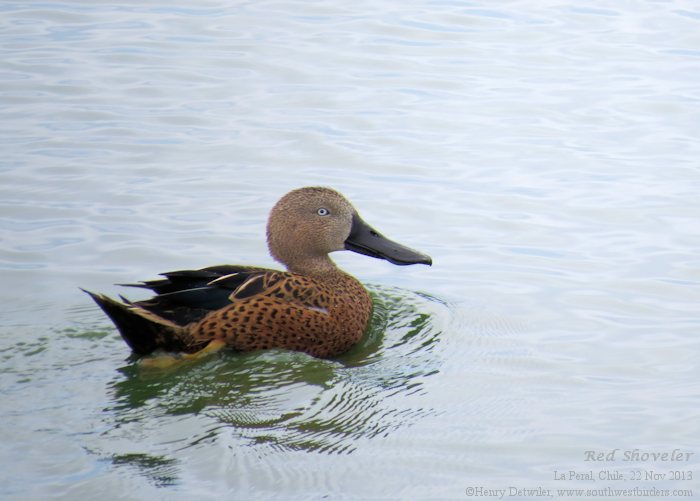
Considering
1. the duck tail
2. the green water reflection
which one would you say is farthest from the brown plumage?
the green water reflection

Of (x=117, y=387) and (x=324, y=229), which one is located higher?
(x=324, y=229)

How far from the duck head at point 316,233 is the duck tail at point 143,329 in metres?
1.06

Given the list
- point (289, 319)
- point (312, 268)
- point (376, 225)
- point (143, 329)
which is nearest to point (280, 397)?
point (289, 319)

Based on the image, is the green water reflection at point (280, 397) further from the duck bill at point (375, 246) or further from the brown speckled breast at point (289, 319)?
the duck bill at point (375, 246)

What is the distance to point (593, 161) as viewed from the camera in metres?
11.8

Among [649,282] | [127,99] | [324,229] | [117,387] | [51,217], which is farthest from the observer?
[127,99]

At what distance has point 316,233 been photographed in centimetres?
864

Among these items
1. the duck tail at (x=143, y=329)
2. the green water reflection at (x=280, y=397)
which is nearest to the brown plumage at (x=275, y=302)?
the duck tail at (x=143, y=329)

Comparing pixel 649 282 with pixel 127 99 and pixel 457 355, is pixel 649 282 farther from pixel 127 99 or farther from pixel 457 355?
pixel 127 99

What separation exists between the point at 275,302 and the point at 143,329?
787 mm

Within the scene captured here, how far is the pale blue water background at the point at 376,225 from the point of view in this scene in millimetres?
6739

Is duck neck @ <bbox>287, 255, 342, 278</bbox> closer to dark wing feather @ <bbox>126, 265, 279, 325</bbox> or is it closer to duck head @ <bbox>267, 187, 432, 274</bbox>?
duck head @ <bbox>267, 187, 432, 274</bbox>

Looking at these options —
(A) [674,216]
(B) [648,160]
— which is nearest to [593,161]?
(B) [648,160]

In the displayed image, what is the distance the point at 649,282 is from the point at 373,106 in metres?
4.54
